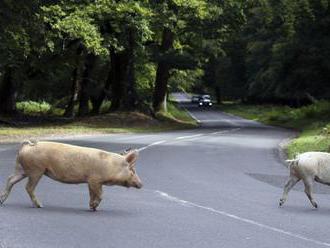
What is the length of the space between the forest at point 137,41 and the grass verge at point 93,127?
2739 mm

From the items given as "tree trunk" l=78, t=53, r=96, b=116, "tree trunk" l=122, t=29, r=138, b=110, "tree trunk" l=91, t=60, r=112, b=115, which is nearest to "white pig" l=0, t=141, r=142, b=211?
"tree trunk" l=122, t=29, r=138, b=110

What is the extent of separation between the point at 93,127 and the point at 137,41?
23.3ft

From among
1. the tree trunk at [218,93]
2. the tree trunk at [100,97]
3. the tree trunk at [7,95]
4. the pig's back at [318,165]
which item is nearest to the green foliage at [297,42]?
the tree trunk at [100,97]

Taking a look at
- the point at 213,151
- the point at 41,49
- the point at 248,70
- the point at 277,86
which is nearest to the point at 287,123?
the point at 277,86

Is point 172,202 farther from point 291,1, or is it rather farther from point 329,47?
point 329,47

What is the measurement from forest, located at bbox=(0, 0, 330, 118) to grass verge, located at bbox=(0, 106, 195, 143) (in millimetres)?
2739

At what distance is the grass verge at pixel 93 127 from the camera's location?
33562 mm

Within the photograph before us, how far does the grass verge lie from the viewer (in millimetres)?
33562

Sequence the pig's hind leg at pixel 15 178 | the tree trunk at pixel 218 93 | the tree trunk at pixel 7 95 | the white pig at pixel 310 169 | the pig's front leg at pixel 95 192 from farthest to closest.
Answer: the tree trunk at pixel 218 93 → the tree trunk at pixel 7 95 → the white pig at pixel 310 169 → the pig's hind leg at pixel 15 178 → the pig's front leg at pixel 95 192

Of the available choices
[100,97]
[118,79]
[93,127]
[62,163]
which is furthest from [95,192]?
[100,97]

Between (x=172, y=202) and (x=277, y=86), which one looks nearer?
(x=172, y=202)

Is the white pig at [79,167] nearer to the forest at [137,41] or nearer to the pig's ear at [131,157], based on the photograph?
the pig's ear at [131,157]

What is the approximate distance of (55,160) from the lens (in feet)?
35.1

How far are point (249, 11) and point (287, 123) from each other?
458 inches
